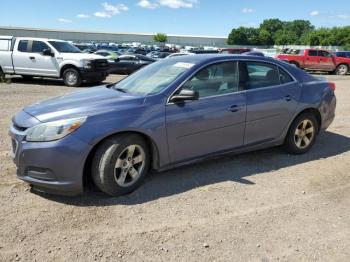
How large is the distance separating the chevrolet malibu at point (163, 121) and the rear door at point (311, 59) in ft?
68.0

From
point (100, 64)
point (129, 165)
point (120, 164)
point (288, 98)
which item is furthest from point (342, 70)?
point (120, 164)

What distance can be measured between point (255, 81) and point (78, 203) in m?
2.81

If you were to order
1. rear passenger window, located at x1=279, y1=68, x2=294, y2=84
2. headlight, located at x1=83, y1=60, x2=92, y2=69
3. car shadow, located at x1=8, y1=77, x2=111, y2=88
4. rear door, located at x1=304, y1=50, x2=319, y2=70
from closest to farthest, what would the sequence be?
rear passenger window, located at x1=279, y1=68, x2=294, y2=84 → headlight, located at x1=83, y1=60, x2=92, y2=69 → car shadow, located at x1=8, y1=77, x2=111, y2=88 → rear door, located at x1=304, y1=50, x2=319, y2=70

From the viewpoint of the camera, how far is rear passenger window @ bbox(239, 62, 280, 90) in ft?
17.0

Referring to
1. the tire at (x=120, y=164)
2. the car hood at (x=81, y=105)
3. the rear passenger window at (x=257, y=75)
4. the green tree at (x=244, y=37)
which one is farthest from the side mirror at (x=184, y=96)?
the green tree at (x=244, y=37)

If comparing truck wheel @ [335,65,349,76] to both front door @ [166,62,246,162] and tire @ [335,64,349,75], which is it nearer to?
tire @ [335,64,349,75]

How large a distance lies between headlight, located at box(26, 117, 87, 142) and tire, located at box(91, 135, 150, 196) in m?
0.35

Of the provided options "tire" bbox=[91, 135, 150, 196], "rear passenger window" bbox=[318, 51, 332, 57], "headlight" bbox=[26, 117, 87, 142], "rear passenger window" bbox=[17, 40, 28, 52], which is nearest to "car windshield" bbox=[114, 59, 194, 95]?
"tire" bbox=[91, 135, 150, 196]

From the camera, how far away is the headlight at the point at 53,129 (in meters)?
3.92

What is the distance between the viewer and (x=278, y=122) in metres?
5.48

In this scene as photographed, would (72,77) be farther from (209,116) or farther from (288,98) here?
(209,116)

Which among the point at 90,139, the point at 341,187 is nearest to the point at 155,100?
the point at 90,139

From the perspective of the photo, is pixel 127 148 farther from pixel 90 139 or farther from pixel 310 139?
pixel 310 139

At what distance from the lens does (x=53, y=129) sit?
395cm
